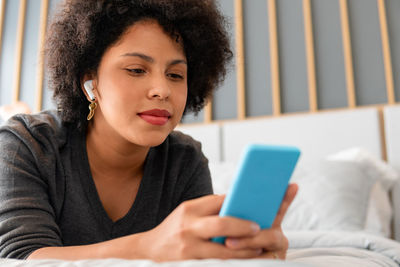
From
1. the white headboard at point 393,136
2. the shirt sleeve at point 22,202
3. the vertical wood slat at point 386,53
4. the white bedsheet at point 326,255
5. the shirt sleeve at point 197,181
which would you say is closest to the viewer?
the white bedsheet at point 326,255

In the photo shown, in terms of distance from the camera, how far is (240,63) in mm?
2316

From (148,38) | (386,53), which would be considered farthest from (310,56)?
(148,38)

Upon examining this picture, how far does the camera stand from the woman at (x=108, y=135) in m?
0.80

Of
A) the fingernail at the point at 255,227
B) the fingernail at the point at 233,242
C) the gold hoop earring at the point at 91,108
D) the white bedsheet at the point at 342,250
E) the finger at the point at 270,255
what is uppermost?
the gold hoop earring at the point at 91,108

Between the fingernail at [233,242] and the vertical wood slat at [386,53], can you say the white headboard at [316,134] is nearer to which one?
the vertical wood slat at [386,53]

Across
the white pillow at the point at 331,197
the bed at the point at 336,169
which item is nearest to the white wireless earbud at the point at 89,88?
the bed at the point at 336,169

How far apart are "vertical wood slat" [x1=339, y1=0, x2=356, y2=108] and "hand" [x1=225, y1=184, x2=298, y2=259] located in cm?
161

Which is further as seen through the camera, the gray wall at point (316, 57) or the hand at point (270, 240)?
the gray wall at point (316, 57)

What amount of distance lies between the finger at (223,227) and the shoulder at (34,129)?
1.73 ft

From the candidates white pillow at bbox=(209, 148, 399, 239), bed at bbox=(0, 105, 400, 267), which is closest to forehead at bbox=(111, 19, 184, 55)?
bed at bbox=(0, 105, 400, 267)

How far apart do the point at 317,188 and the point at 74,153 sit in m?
1.09

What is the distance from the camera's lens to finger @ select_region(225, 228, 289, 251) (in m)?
0.57

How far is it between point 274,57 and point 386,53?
61cm

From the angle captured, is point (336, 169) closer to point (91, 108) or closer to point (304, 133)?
point (304, 133)
